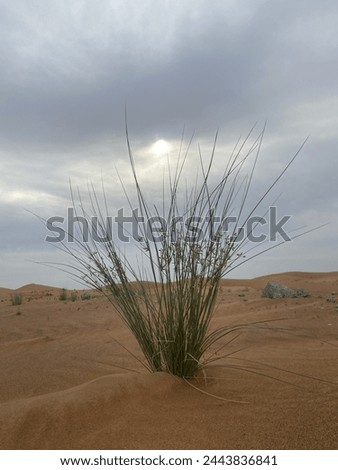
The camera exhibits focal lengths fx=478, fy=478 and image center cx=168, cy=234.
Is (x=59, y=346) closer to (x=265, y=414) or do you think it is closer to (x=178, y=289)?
(x=178, y=289)

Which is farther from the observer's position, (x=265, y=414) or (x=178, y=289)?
(x=178, y=289)

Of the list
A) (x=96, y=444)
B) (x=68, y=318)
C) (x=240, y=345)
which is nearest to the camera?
(x=96, y=444)

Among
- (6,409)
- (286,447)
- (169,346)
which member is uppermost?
(169,346)

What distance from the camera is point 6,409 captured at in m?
2.81

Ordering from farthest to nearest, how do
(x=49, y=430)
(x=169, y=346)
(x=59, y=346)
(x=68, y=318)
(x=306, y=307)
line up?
(x=68, y=318)
(x=306, y=307)
(x=59, y=346)
(x=169, y=346)
(x=49, y=430)

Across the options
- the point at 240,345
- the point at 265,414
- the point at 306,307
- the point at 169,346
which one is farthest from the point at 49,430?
the point at 306,307

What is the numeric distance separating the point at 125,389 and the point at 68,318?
6.62m

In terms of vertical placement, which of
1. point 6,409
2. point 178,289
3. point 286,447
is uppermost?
point 178,289

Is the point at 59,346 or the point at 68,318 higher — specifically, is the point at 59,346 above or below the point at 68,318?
below

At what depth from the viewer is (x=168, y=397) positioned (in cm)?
276

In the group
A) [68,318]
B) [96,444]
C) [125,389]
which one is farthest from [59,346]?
[96,444]

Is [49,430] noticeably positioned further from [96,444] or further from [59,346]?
[59,346]

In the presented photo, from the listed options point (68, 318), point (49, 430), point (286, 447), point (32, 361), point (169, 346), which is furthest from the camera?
point (68, 318)

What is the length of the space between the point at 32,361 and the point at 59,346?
1.04 meters
